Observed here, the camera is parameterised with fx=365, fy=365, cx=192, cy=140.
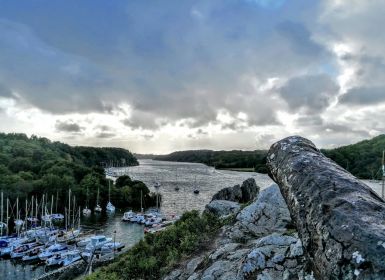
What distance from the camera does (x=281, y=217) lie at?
12750 millimetres

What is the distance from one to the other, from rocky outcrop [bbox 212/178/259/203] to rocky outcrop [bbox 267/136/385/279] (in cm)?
7997

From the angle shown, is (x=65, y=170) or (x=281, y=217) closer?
(x=281, y=217)

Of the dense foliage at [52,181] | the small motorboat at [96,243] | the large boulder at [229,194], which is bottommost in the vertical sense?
the small motorboat at [96,243]

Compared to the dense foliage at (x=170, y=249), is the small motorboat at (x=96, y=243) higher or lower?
lower

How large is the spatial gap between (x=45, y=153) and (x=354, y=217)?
502ft

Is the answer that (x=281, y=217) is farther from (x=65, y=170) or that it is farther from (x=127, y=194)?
(x=65, y=170)

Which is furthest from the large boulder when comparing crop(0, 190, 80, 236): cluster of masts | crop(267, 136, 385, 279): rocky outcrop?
crop(267, 136, 385, 279): rocky outcrop

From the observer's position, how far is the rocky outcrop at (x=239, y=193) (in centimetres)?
8431

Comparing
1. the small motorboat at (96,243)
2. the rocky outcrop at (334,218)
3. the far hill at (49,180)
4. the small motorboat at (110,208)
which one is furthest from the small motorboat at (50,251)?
the rocky outcrop at (334,218)

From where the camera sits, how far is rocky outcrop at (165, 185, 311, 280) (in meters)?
6.60

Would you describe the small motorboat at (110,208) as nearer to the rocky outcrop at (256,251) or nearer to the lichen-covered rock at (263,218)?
the rocky outcrop at (256,251)

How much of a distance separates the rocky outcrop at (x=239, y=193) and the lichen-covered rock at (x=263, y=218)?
7005cm

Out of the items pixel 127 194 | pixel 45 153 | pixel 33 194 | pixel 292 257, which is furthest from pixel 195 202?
pixel 292 257

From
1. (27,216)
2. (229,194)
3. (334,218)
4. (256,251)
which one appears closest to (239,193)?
(229,194)
